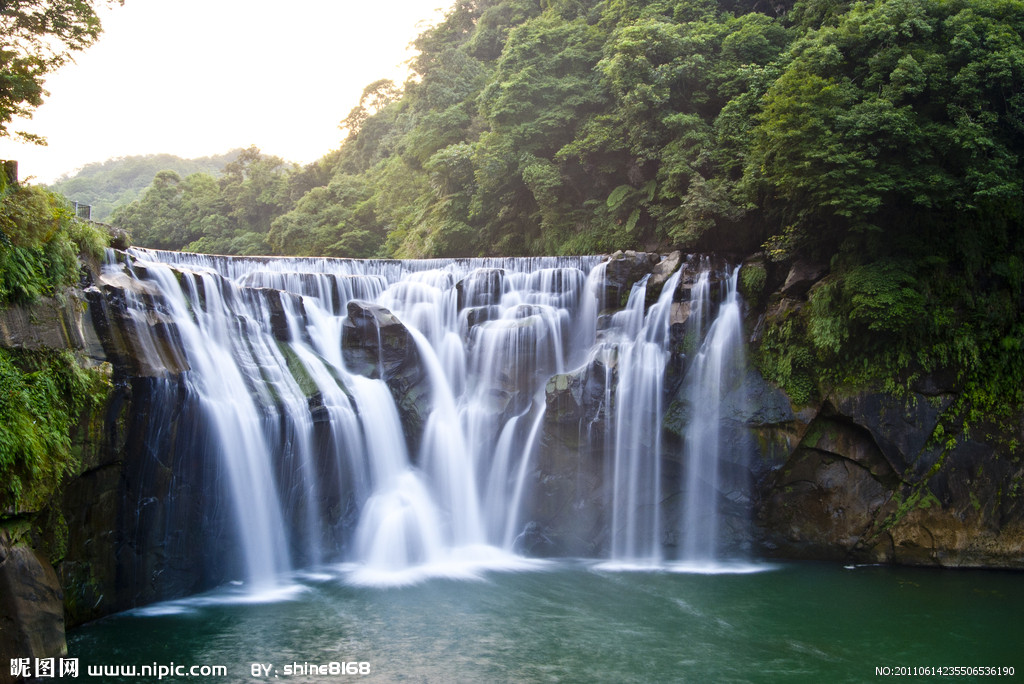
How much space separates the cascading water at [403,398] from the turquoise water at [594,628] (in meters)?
1.22

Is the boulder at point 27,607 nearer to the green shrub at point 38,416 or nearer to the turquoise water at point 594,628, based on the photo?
the green shrub at point 38,416

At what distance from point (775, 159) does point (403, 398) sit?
931 cm

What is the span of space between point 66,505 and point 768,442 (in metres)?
11.8

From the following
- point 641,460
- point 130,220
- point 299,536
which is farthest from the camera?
point 130,220

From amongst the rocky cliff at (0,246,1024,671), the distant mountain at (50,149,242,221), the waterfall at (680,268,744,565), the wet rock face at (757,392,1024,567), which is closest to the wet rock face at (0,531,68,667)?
the rocky cliff at (0,246,1024,671)

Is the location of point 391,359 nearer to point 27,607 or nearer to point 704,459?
point 704,459

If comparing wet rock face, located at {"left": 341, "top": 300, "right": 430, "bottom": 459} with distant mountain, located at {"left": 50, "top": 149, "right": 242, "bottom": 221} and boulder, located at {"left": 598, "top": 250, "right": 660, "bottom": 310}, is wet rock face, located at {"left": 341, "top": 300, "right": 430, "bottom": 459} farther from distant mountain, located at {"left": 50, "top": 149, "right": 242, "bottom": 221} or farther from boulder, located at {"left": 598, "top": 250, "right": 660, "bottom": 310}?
distant mountain, located at {"left": 50, "top": 149, "right": 242, "bottom": 221}

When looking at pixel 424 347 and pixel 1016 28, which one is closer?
pixel 1016 28

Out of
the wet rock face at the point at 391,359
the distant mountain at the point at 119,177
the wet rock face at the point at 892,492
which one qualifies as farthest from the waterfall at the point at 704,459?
the distant mountain at the point at 119,177

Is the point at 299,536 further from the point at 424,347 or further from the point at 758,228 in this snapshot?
the point at 758,228

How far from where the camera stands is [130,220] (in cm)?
3722

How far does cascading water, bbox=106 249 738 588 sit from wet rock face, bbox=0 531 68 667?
3.75 meters

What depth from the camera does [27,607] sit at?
773 centimetres

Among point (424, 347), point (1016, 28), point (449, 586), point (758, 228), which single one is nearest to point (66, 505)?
point (449, 586)
